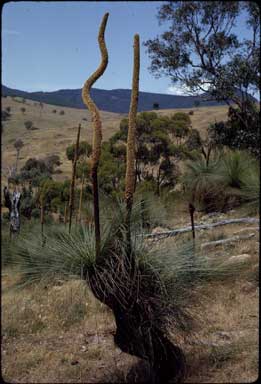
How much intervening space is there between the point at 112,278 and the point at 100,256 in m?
0.14

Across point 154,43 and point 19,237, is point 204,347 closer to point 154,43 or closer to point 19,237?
point 19,237

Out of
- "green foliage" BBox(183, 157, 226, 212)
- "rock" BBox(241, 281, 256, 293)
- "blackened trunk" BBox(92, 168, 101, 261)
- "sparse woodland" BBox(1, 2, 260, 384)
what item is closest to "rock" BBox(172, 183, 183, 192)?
"green foliage" BBox(183, 157, 226, 212)

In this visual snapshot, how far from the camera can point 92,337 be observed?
13.0 feet

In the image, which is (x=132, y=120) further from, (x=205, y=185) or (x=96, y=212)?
(x=205, y=185)

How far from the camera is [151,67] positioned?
830 cm

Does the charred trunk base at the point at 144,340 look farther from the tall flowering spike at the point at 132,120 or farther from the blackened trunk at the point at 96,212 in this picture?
the tall flowering spike at the point at 132,120

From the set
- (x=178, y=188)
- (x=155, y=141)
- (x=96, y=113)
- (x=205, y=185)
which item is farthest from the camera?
Answer: (x=155, y=141)

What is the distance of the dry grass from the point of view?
3.01m

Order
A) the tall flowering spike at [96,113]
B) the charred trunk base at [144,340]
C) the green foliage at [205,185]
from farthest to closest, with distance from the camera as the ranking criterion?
the green foliage at [205,185], the charred trunk base at [144,340], the tall flowering spike at [96,113]

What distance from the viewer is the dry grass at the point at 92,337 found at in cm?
301

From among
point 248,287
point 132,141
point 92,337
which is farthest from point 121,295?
point 248,287

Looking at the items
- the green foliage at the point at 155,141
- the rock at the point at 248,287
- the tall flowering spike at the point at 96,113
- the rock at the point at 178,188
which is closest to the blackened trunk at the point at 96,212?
the tall flowering spike at the point at 96,113

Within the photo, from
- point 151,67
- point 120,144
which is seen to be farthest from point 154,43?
point 120,144

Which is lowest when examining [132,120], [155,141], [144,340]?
[144,340]
